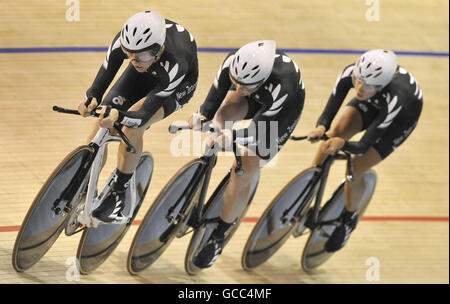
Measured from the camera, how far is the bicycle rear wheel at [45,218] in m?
3.68

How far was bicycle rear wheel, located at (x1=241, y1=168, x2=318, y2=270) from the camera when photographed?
15.0 feet

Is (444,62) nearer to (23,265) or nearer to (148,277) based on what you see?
(148,277)

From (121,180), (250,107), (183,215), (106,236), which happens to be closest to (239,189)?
(183,215)

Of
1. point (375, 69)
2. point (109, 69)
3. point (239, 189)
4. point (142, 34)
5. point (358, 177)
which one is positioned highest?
point (142, 34)

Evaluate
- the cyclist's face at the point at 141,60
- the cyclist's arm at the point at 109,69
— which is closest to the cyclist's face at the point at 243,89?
the cyclist's face at the point at 141,60

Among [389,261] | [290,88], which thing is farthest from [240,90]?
[389,261]

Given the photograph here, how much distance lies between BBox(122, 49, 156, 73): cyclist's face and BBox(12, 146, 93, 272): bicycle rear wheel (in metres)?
0.48

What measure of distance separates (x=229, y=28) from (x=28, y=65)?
1.81 meters

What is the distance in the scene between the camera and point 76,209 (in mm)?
3883

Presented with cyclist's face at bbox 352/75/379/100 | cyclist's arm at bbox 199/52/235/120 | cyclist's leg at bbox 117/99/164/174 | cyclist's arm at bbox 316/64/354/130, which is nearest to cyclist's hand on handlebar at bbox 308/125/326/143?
cyclist's arm at bbox 316/64/354/130

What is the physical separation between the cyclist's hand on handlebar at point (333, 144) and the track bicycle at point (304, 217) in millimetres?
289

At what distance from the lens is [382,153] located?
4570mm

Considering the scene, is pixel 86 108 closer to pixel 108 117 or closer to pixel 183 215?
pixel 108 117

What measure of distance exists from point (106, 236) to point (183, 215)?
1.50 feet
